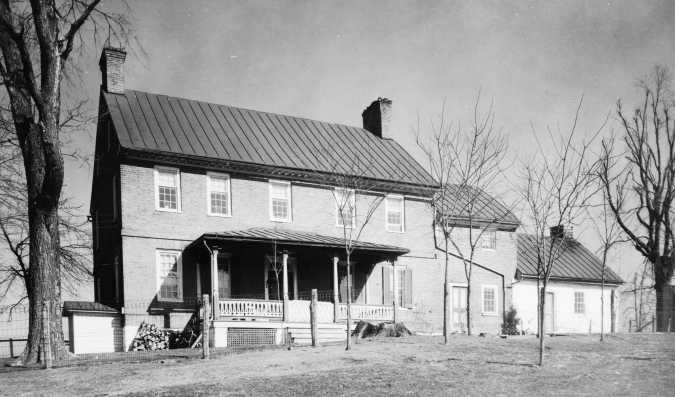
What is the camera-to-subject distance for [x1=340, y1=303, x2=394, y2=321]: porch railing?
84.0 feet

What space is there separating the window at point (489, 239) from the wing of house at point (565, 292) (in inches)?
75.3

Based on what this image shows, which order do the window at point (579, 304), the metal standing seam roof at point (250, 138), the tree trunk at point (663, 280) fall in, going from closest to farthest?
1. the metal standing seam roof at point (250, 138)
2. the tree trunk at point (663, 280)
3. the window at point (579, 304)

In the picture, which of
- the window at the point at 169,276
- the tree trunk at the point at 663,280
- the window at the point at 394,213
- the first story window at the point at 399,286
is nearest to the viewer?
the window at the point at 169,276

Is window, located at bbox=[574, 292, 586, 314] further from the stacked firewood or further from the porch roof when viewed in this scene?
the stacked firewood

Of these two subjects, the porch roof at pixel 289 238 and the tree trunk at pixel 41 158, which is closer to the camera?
the tree trunk at pixel 41 158

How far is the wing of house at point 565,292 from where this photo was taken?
33844 mm

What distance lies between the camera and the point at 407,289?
29266 millimetres

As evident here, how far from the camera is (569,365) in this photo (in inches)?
624

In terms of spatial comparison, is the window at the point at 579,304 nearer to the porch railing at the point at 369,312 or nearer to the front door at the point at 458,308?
the front door at the point at 458,308

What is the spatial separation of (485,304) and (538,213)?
13141mm

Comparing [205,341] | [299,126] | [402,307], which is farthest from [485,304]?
[205,341]

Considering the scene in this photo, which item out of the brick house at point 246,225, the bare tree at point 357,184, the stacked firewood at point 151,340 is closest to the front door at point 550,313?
the brick house at point 246,225

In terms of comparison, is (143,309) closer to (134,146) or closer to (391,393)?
(134,146)

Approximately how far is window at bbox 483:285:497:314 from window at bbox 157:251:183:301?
49.3 ft
